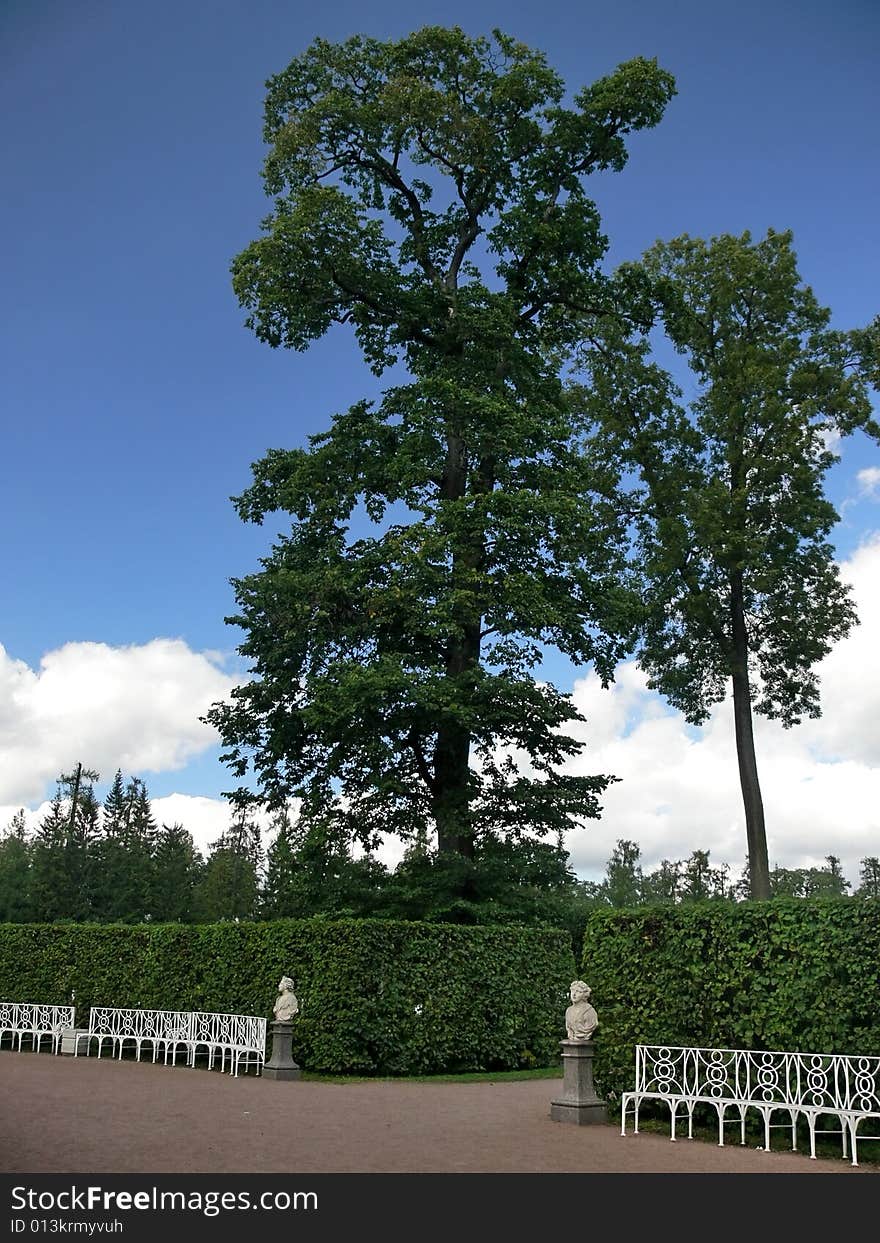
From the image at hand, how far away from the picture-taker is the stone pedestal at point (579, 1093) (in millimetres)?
12578

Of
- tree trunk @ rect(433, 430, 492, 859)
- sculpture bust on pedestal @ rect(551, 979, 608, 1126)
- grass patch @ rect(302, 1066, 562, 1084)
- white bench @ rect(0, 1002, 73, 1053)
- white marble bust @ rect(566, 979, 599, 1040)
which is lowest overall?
grass patch @ rect(302, 1066, 562, 1084)

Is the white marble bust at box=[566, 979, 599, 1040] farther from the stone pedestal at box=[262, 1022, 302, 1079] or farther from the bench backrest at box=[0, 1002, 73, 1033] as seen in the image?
the bench backrest at box=[0, 1002, 73, 1033]

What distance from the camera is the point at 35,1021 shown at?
73.7 feet

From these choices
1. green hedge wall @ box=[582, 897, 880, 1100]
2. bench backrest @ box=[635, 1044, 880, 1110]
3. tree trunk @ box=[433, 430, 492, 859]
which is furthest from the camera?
tree trunk @ box=[433, 430, 492, 859]

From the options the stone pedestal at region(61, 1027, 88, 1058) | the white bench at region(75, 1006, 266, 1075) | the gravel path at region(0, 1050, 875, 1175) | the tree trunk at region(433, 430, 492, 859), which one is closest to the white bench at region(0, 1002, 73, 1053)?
the stone pedestal at region(61, 1027, 88, 1058)

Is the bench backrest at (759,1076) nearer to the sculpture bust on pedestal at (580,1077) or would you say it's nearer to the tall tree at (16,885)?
the sculpture bust on pedestal at (580,1077)

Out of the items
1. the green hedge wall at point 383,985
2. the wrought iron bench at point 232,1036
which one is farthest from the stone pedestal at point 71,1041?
the wrought iron bench at point 232,1036

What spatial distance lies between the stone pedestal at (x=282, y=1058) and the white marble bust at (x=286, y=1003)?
0.11m

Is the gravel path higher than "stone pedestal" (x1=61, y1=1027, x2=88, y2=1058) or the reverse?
higher

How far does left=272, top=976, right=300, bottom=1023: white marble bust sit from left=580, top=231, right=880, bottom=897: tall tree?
46.7 ft

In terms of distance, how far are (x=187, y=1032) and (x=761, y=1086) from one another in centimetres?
1145

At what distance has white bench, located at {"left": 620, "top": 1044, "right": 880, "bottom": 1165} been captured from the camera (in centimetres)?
1032
